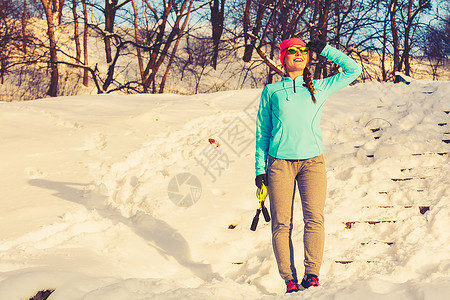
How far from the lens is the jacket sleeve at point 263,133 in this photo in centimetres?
346

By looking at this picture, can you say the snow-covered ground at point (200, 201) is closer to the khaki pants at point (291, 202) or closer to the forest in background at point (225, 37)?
the khaki pants at point (291, 202)

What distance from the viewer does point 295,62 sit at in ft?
11.0

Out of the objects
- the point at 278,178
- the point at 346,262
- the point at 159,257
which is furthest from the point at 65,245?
the point at 346,262

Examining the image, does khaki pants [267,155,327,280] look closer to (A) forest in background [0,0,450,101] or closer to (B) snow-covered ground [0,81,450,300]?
(B) snow-covered ground [0,81,450,300]

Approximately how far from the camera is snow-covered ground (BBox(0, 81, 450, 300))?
339 centimetres

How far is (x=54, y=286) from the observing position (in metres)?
2.94

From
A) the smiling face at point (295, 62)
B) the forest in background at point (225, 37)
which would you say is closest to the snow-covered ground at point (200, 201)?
the smiling face at point (295, 62)

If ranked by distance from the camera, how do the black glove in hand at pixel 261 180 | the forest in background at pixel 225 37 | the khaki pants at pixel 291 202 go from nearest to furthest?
the khaki pants at pixel 291 202
the black glove in hand at pixel 261 180
the forest in background at pixel 225 37

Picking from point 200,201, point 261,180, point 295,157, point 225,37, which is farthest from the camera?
point 225,37

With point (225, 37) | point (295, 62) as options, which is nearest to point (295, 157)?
point (295, 62)

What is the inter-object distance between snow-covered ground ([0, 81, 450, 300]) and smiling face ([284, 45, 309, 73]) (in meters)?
1.53

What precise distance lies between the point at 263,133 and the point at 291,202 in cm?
56

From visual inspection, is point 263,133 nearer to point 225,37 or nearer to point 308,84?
point 308,84

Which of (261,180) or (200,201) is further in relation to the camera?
(200,201)
